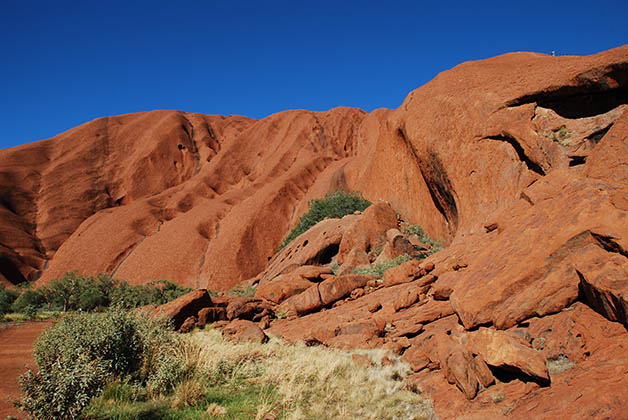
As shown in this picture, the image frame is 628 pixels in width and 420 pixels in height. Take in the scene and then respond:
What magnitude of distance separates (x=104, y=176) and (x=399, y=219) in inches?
1587

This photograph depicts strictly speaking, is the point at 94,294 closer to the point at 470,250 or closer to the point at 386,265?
the point at 386,265

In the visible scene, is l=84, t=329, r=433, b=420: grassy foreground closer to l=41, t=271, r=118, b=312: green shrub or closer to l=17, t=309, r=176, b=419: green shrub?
l=17, t=309, r=176, b=419: green shrub

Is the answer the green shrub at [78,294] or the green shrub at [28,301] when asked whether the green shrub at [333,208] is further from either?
the green shrub at [28,301]

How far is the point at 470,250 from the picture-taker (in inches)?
347

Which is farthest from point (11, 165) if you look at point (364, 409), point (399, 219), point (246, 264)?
point (364, 409)

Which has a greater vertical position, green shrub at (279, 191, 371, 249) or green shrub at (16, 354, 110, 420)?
green shrub at (279, 191, 371, 249)

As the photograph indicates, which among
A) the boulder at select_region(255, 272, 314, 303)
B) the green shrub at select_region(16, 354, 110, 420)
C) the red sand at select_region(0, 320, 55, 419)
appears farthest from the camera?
the boulder at select_region(255, 272, 314, 303)

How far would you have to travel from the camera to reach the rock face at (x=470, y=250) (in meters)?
4.48

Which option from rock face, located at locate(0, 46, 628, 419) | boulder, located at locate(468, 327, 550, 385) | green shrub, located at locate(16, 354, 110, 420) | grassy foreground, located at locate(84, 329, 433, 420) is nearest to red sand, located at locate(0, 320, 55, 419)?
green shrub, located at locate(16, 354, 110, 420)

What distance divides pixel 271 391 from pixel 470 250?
18.2 feet

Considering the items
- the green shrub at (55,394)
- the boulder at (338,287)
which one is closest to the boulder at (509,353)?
the green shrub at (55,394)

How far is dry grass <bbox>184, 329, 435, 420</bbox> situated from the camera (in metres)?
4.99

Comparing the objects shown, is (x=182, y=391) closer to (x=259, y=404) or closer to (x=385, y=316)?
(x=259, y=404)

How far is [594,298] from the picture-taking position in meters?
4.58
